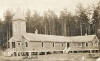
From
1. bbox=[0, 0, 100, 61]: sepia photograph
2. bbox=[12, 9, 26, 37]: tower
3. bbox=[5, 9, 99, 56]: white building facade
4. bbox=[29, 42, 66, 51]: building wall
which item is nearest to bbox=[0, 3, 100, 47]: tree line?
bbox=[0, 0, 100, 61]: sepia photograph

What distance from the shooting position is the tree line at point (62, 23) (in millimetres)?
14664

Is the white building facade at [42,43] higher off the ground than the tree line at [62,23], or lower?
lower

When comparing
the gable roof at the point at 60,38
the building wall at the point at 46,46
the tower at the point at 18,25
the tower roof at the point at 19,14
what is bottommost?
the building wall at the point at 46,46

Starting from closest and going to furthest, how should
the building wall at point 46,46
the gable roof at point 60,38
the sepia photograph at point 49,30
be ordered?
the sepia photograph at point 49,30 → the building wall at point 46,46 → the gable roof at point 60,38

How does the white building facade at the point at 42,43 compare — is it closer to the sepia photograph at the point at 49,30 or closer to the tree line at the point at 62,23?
the sepia photograph at the point at 49,30

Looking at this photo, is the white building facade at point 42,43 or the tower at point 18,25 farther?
the white building facade at point 42,43

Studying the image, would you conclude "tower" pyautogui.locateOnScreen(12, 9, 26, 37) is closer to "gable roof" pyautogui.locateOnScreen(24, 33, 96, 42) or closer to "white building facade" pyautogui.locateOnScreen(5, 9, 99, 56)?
"white building facade" pyautogui.locateOnScreen(5, 9, 99, 56)

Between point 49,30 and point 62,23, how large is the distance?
1030 millimetres

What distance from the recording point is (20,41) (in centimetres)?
1510

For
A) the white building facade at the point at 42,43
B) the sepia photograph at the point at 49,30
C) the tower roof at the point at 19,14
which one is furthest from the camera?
the white building facade at the point at 42,43

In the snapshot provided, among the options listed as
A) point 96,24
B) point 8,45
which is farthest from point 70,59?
point 8,45

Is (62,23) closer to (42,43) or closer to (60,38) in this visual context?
(60,38)

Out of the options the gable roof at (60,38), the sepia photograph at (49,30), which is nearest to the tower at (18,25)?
the sepia photograph at (49,30)

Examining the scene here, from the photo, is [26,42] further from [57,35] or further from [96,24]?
[96,24]
